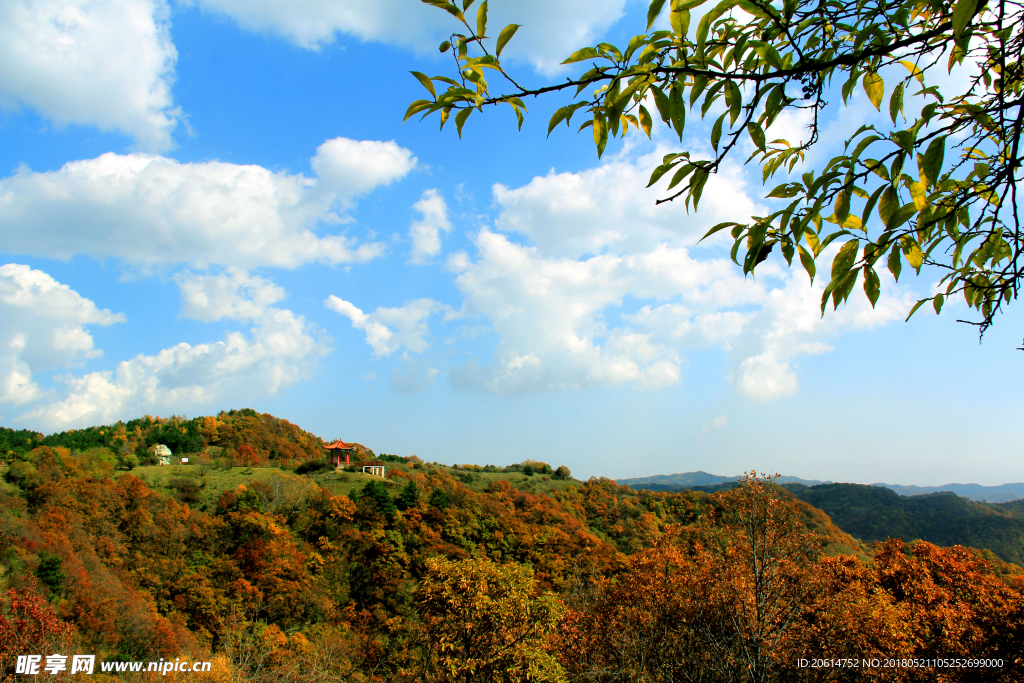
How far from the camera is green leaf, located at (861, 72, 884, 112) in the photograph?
5.10ft

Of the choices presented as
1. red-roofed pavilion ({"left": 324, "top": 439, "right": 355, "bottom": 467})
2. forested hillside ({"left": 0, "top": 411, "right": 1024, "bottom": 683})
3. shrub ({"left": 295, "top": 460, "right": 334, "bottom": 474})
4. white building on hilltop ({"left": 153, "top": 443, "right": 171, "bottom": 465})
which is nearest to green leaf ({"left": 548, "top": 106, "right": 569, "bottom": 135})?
forested hillside ({"left": 0, "top": 411, "right": 1024, "bottom": 683})

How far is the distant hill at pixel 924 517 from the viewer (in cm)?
6134

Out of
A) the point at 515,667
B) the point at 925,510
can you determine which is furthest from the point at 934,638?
the point at 925,510

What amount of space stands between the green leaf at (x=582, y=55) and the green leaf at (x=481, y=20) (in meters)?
0.25

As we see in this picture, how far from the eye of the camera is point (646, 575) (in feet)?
51.1

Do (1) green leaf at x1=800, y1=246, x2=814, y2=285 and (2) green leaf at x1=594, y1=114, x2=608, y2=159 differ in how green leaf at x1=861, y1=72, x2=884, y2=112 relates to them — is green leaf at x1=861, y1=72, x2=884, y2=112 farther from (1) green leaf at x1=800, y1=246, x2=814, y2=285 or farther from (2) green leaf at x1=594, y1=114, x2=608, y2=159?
(2) green leaf at x1=594, y1=114, x2=608, y2=159

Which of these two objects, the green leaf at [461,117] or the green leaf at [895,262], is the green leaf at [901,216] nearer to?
the green leaf at [895,262]

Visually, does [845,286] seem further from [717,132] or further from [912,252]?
[717,132]

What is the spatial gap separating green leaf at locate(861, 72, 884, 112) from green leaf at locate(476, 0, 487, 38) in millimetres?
1203

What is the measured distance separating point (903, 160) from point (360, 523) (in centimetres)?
4184

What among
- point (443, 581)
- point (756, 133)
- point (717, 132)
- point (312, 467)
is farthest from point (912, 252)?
point (312, 467)

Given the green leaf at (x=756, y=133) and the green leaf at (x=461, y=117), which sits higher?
the green leaf at (x=461, y=117)

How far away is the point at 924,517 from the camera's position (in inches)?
2874

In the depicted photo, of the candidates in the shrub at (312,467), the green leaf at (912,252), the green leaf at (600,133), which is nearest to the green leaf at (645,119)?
the green leaf at (600,133)
